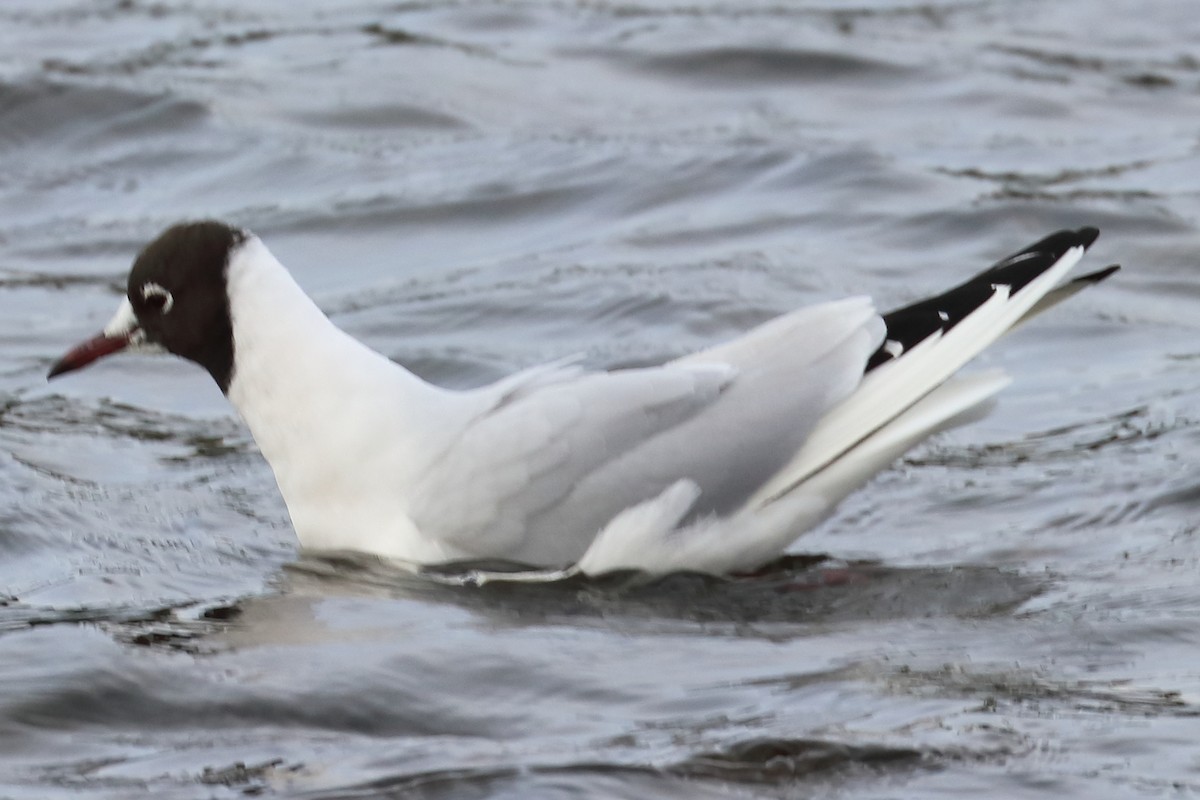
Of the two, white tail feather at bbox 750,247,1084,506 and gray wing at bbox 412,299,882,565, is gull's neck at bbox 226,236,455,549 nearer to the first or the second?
gray wing at bbox 412,299,882,565

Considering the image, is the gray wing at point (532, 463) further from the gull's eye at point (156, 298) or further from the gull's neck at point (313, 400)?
the gull's eye at point (156, 298)

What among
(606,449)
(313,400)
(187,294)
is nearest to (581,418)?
(606,449)

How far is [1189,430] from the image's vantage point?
7.29m

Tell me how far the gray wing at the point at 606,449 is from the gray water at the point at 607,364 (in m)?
0.20

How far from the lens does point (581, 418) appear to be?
5.77 meters

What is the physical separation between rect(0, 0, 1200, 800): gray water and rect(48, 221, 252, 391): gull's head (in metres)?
0.63

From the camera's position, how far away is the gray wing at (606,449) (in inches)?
227

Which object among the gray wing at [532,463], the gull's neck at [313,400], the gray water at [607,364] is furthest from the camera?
the gull's neck at [313,400]

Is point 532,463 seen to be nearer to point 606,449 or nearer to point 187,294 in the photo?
point 606,449

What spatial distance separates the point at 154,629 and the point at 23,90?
793 cm

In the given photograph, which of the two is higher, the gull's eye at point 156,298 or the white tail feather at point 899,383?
the gull's eye at point 156,298

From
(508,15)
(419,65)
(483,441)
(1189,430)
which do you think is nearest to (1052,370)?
(1189,430)

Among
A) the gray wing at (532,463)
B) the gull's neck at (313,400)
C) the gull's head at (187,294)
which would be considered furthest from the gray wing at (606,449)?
the gull's head at (187,294)

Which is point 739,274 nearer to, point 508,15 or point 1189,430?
point 1189,430
